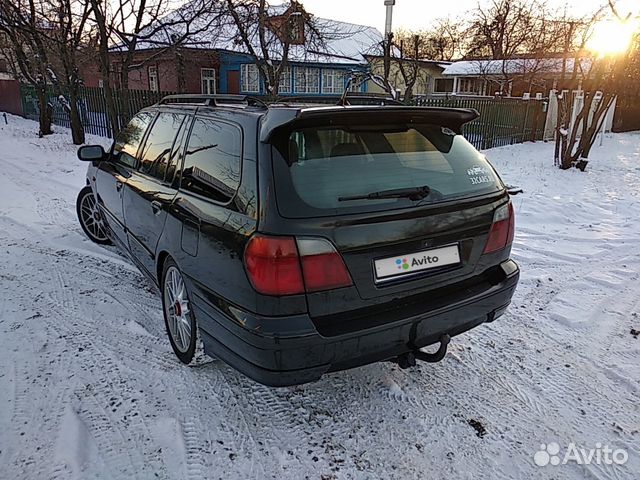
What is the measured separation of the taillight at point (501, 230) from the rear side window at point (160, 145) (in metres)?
2.06

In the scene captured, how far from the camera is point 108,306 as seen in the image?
383 cm

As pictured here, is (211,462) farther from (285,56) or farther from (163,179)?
(285,56)

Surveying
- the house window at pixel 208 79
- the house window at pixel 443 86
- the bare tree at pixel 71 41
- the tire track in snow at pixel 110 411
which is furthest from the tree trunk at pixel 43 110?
the house window at pixel 443 86

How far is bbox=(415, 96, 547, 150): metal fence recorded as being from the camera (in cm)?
1420

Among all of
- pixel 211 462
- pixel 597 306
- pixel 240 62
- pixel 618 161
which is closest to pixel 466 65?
pixel 240 62

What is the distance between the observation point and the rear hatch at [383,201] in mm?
2174

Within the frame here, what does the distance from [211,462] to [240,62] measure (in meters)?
27.5

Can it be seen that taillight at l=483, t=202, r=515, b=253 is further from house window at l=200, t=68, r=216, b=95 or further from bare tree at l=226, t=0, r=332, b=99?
house window at l=200, t=68, r=216, b=95

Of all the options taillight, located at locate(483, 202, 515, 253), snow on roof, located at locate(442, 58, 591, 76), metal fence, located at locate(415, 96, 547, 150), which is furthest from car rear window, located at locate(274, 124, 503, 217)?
snow on roof, located at locate(442, 58, 591, 76)

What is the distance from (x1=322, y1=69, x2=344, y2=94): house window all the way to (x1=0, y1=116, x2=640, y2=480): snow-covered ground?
28.6 meters

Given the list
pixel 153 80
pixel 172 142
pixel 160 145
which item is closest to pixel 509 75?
pixel 153 80

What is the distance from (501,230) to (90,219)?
459cm

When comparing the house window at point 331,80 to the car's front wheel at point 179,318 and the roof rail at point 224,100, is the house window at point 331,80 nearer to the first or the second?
the roof rail at point 224,100

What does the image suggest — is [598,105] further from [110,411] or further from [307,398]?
[110,411]
